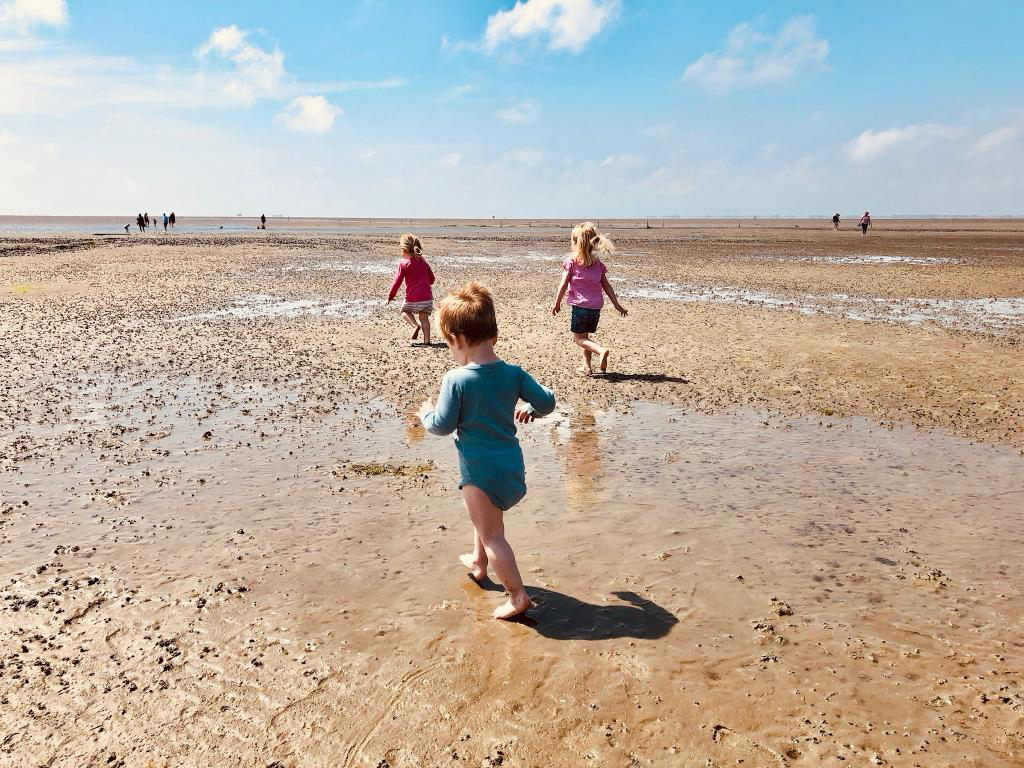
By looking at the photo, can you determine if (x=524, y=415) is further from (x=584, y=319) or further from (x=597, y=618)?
(x=584, y=319)

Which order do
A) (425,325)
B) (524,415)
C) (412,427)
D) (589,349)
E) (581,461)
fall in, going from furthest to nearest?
(425,325)
(589,349)
(412,427)
(581,461)
(524,415)

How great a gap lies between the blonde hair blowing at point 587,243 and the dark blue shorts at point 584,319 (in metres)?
0.63

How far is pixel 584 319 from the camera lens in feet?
32.9

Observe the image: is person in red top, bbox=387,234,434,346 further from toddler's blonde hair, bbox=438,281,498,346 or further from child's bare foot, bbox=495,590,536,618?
child's bare foot, bbox=495,590,536,618

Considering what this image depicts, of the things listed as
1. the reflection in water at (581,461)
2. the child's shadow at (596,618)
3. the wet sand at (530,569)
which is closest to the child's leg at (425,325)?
the wet sand at (530,569)

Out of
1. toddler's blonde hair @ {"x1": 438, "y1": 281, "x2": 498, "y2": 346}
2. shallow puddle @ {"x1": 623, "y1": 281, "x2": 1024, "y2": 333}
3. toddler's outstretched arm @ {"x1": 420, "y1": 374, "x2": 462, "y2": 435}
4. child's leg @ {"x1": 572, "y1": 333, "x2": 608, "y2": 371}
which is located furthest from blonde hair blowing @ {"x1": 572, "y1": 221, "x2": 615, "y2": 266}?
shallow puddle @ {"x1": 623, "y1": 281, "x2": 1024, "y2": 333}

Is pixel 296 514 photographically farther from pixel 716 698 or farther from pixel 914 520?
pixel 914 520

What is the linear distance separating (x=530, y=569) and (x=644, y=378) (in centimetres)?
562

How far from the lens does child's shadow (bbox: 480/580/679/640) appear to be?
379cm

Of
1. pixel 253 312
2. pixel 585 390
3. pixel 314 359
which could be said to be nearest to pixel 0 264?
pixel 253 312

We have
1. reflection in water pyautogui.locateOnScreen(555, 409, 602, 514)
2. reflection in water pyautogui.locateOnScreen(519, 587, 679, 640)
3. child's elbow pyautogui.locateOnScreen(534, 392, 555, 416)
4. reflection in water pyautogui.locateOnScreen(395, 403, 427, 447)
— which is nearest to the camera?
reflection in water pyautogui.locateOnScreen(519, 587, 679, 640)

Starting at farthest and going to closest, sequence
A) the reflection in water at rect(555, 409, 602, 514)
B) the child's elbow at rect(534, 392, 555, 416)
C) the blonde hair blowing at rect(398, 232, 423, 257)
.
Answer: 1. the blonde hair blowing at rect(398, 232, 423, 257)
2. the reflection in water at rect(555, 409, 602, 514)
3. the child's elbow at rect(534, 392, 555, 416)

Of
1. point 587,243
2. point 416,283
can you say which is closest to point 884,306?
point 587,243

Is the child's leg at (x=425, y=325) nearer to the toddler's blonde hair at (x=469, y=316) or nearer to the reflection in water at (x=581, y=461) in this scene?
the reflection in water at (x=581, y=461)
